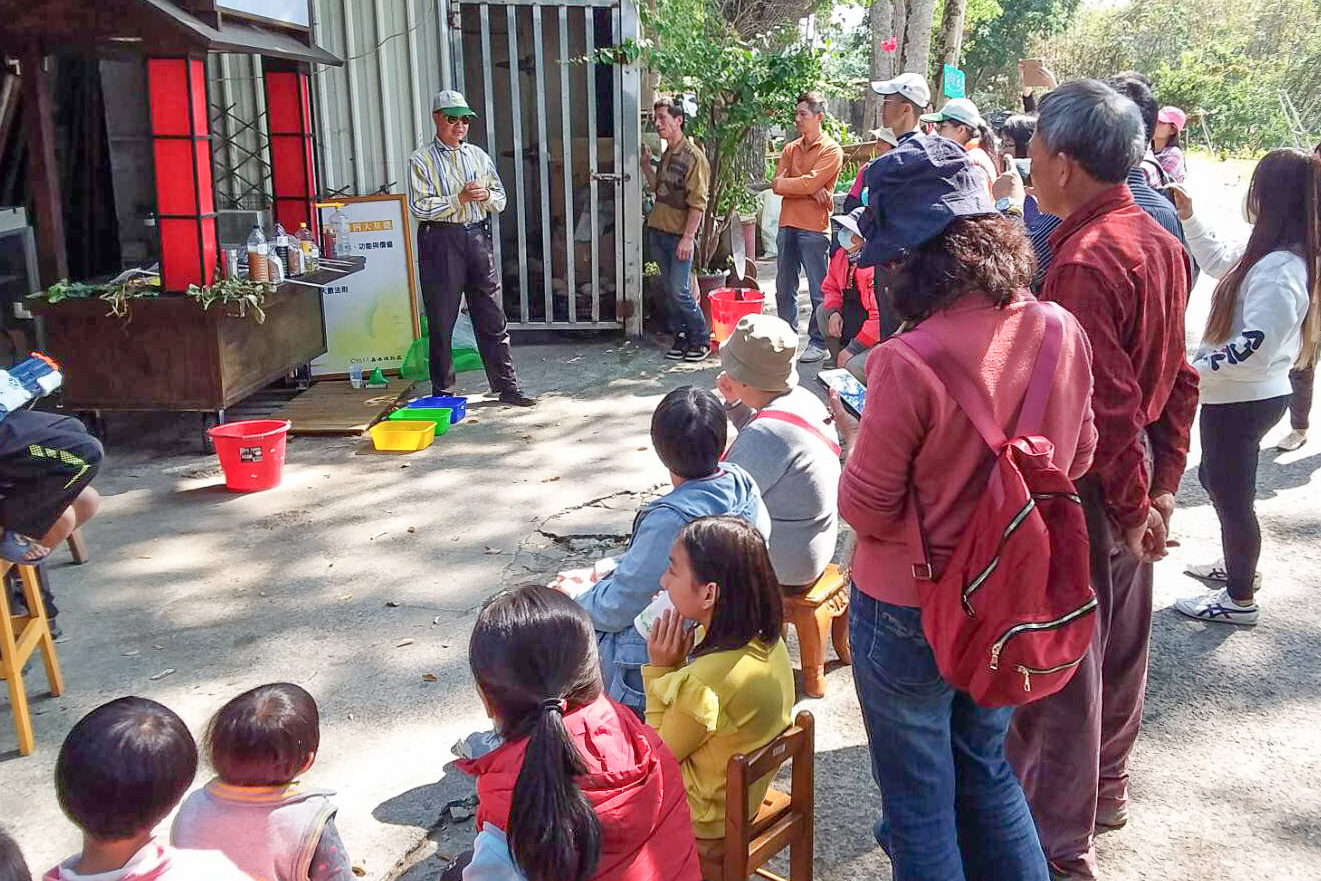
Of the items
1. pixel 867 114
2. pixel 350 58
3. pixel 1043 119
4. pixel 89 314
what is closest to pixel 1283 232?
pixel 1043 119

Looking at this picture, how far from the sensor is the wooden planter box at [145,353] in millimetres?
6191

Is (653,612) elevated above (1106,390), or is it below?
below

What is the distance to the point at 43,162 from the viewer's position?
20.7 ft

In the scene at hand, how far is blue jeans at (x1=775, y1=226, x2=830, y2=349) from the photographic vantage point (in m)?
8.38

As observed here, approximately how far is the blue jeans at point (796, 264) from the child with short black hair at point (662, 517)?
17.4 feet

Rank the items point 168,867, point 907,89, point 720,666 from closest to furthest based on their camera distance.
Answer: point 168,867, point 720,666, point 907,89

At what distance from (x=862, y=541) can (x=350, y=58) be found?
7.20 m

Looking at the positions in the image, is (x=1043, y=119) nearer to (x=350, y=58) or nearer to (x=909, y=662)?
(x=909, y=662)

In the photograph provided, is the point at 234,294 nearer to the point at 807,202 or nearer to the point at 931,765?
the point at 807,202

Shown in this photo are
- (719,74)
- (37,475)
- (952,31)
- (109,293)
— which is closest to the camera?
(37,475)

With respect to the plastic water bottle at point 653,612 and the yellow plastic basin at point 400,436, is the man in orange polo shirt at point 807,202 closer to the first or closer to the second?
the yellow plastic basin at point 400,436

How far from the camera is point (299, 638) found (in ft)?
14.3

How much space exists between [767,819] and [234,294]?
4.69 metres

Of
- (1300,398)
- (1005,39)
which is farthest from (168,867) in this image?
(1005,39)
